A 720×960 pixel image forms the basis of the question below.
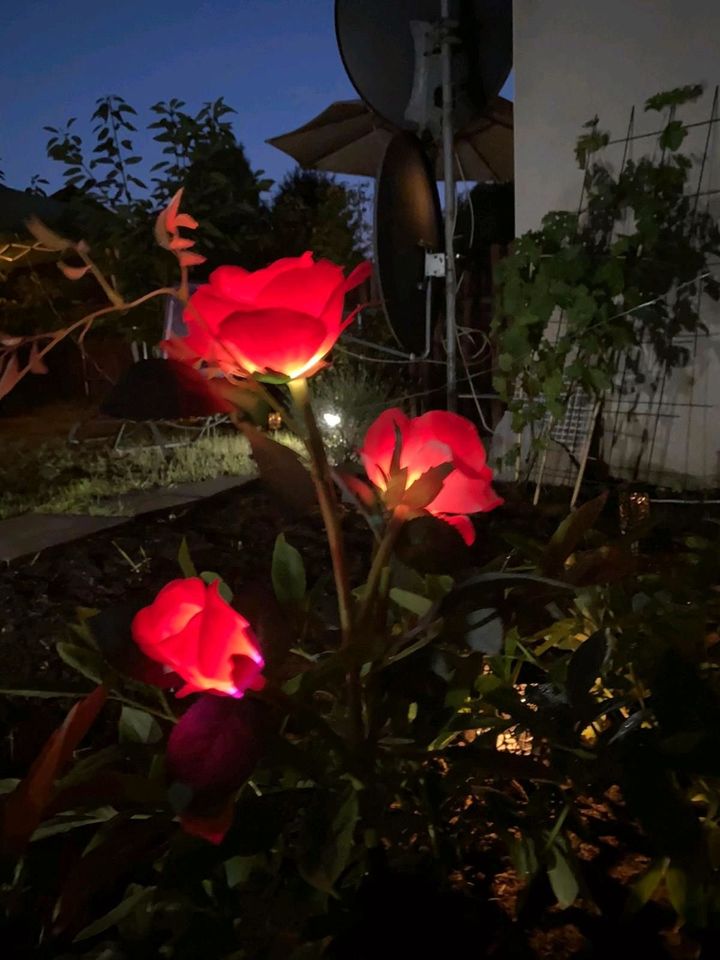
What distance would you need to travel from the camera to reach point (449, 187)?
3447 mm

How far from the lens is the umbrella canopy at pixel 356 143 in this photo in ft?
16.3

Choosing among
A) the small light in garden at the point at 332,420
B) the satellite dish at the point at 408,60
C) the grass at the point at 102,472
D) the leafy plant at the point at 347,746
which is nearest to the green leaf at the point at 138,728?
the leafy plant at the point at 347,746

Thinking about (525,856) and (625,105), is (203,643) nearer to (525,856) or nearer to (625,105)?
(525,856)

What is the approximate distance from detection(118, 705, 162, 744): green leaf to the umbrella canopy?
14.4 feet

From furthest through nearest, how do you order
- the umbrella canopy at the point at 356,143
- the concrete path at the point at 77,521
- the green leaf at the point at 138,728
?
the umbrella canopy at the point at 356,143, the concrete path at the point at 77,521, the green leaf at the point at 138,728

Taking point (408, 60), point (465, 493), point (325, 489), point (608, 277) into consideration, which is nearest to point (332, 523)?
point (325, 489)

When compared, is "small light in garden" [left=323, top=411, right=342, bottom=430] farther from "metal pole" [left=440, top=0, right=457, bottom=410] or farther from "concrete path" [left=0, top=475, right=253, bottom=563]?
"metal pole" [left=440, top=0, right=457, bottom=410]

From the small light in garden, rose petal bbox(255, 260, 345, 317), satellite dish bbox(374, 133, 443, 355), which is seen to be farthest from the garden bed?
the small light in garden

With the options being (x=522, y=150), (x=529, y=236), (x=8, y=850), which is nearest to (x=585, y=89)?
(x=522, y=150)

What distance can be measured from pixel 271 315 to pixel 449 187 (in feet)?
10.0

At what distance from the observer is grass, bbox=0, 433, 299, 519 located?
362 cm

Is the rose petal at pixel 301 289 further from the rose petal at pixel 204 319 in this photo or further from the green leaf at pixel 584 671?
the green leaf at pixel 584 671

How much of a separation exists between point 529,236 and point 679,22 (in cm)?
122

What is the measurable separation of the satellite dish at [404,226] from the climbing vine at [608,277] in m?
0.42
